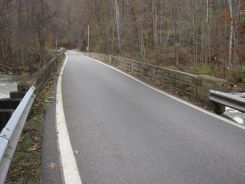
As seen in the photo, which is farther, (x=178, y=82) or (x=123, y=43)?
(x=123, y=43)

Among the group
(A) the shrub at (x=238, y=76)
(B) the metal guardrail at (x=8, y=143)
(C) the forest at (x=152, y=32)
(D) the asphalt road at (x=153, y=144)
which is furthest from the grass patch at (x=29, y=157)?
(C) the forest at (x=152, y=32)

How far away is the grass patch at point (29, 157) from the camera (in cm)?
489

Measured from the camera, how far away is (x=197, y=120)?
8727mm

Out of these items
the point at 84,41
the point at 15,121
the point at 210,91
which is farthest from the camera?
the point at 84,41

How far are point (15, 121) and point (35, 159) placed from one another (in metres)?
0.63

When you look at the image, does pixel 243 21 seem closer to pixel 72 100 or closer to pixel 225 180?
pixel 72 100

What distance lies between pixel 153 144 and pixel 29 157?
2095 millimetres

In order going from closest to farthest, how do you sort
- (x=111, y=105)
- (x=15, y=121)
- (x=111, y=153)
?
1. (x=15, y=121)
2. (x=111, y=153)
3. (x=111, y=105)

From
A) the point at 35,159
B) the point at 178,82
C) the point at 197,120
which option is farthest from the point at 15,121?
the point at 178,82

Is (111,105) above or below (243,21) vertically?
below

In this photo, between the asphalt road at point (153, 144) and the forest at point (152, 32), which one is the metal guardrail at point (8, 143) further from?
the forest at point (152, 32)

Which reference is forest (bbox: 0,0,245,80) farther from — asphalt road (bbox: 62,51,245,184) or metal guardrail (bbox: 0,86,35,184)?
metal guardrail (bbox: 0,86,35,184)

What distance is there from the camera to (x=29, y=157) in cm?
580

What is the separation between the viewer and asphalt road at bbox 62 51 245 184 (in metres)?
5.08
